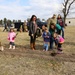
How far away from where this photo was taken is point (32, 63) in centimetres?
914

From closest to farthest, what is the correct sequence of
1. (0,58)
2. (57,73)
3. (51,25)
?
(57,73)
(0,58)
(51,25)

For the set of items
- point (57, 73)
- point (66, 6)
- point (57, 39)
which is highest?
point (66, 6)

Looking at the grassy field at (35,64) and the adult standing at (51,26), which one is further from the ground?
the adult standing at (51,26)

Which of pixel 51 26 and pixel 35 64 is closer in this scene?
pixel 35 64

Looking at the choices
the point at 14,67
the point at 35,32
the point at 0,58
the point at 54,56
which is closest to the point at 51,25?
the point at 35,32

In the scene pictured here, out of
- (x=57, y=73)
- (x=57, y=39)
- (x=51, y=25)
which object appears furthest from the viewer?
(x=51, y=25)

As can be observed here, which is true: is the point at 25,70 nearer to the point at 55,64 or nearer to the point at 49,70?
the point at 49,70

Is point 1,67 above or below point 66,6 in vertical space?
below

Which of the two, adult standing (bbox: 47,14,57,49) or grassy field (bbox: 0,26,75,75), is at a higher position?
adult standing (bbox: 47,14,57,49)

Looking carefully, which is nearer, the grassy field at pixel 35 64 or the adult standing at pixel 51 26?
the grassy field at pixel 35 64

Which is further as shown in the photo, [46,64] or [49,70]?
[46,64]

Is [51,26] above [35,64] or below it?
above

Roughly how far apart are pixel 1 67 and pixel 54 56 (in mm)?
2662

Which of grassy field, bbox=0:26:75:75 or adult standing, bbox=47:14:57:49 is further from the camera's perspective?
adult standing, bbox=47:14:57:49
